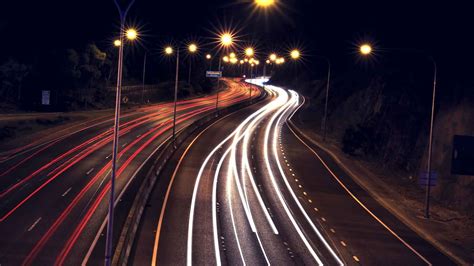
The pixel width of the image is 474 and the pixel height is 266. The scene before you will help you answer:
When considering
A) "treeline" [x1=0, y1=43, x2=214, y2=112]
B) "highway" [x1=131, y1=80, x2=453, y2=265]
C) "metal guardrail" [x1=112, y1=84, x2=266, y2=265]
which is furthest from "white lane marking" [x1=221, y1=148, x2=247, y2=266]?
"treeline" [x1=0, y1=43, x2=214, y2=112]

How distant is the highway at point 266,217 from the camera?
2361 cm

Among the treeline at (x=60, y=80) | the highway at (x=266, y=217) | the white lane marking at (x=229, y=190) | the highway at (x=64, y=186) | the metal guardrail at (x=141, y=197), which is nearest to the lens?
the metal guardrail at (x=141, y=197)

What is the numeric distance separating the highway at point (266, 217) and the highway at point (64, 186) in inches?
119

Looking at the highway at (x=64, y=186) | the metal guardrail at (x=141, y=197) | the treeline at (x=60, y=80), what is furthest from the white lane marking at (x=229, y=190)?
the treeline at (x=60, y=80)

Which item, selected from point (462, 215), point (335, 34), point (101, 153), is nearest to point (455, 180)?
point (462, 215)

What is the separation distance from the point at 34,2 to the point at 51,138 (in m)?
44.2

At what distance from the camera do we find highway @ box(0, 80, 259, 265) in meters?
22.8

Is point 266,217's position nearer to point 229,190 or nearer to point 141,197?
point 229,190

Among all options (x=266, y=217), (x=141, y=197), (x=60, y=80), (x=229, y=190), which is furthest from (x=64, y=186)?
(x=60, y=80)

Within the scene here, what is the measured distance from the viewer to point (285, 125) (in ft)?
238

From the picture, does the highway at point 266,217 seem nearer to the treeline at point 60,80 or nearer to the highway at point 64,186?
the highway at point 64,186

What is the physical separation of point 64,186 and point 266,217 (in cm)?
1372

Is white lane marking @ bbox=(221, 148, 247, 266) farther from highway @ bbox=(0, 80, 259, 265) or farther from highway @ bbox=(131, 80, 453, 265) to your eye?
highway @ bbox=(0, 80, 259, 265)

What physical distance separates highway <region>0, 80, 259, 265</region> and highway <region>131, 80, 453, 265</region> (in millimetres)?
3035
